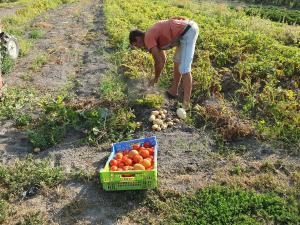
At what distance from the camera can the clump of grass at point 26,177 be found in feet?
17.3

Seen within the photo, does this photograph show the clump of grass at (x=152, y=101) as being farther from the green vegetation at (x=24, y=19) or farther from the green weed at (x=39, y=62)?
the green vegetation at (x=24, y=19)

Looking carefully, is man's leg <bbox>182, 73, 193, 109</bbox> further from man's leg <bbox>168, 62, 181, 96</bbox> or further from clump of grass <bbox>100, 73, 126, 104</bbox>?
clump of grass <bbox>100, 73, 126, 104</bbox>

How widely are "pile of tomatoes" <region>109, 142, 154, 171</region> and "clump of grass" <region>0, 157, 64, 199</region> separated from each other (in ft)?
2.55

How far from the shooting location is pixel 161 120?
21.2 ft

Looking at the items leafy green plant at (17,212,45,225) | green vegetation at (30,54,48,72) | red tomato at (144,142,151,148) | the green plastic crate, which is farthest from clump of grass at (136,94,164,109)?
green vegetation at (30,54,48,72)

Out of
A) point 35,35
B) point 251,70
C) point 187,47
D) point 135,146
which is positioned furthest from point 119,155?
point 35,35

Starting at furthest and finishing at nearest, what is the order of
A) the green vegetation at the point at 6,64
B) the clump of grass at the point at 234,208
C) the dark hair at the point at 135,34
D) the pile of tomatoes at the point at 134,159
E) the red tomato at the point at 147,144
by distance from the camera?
the green vegetation at the point at 6,64, the dark hair at the point at 135,34, the red tomato at the point at 147,144, the pile of tomatoes at the point at 134,159, the clump of grass at the point at 234,208

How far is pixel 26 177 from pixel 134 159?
1441mm

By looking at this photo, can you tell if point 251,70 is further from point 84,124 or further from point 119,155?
point 119,155

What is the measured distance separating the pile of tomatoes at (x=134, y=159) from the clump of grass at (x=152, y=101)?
1.41 meters

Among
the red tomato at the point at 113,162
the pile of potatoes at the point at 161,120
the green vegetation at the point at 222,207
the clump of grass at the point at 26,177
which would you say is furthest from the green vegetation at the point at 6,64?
the green vegetation at the point at 222,207

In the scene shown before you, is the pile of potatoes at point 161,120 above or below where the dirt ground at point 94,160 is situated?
above

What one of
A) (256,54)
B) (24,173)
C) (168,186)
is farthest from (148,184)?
(256,54)

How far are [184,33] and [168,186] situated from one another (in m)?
2.58
